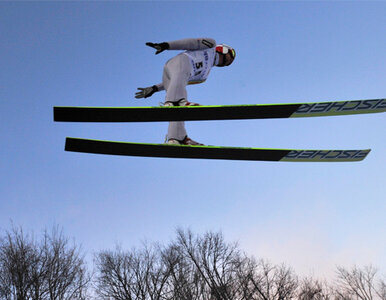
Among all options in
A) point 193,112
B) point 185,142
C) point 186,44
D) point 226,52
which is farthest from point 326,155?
point 186,44

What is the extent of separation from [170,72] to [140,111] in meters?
1.15

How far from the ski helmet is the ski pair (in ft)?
4.85

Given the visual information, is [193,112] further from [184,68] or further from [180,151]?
[184,68]

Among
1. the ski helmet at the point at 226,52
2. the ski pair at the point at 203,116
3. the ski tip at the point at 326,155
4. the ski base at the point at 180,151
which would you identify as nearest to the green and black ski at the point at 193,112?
the ski pair at the point at 203,116

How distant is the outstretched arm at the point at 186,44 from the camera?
5.44 m

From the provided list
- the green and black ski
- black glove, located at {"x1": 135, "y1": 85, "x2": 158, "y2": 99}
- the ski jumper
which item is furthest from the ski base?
black glove, located at {"x1": 135, "y1": 85, "x2": 158, "y2": 99}

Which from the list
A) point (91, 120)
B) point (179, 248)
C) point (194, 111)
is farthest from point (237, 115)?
point (179, 248)

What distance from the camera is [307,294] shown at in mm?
23219

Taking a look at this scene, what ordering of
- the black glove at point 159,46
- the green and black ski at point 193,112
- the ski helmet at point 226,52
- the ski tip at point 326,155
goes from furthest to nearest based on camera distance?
the ski tip at point 326,155 → the ski helmet at point 226,52 → the black glove at point 159,46 → the green and black ski at point 193,112

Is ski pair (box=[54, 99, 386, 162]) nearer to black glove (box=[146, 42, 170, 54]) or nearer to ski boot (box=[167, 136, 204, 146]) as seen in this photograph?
ski boot (box=[167, 136, 204, 146])

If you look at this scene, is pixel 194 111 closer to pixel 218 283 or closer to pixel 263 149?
pixel 263 149

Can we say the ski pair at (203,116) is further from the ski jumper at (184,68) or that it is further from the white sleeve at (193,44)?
the white sleeve at (193,44)

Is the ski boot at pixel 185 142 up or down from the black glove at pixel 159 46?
down

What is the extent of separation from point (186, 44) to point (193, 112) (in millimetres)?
1271
